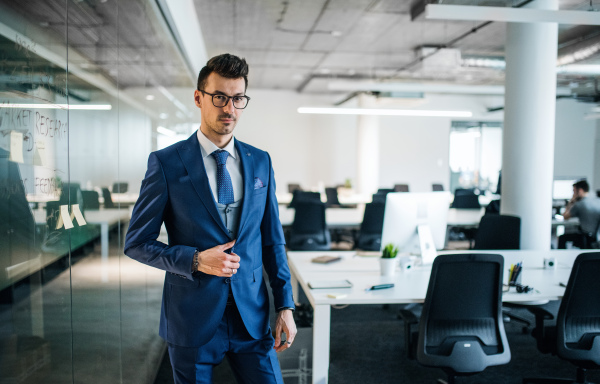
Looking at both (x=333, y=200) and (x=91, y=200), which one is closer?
(x=91, y=200)

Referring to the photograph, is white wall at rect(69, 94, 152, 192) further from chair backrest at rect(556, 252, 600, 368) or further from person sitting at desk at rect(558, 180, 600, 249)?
person sitting at desk at rect(558, 180, 600, 249)

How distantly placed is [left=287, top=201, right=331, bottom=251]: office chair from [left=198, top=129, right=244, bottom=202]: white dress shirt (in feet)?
13.3

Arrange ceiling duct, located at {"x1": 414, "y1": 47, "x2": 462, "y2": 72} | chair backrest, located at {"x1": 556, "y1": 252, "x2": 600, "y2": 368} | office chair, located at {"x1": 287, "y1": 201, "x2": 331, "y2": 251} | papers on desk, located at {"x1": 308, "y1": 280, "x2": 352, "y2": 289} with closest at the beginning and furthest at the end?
1. chair backrest, located at {"x1": 556, "y1": 252, "x2": 600, "y2": 368}
2. papers on desk, located at {"x1": 308, "y1": 280, "x2": 352, "y2": 289}
3. office chair, located at {"x1": 287, "y1": 201, "x2": 331, "y2": 251}
4. ceiling duct, located at {"x1": 414, "y1": 47, "x2": 462, "y2": 72}

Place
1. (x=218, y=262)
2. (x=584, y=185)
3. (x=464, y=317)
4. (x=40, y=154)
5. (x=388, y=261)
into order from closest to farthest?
(x=40, y=154), (x=218, y=262), (x=464, y=317), (x=388, y=261), (x=584, y=185)

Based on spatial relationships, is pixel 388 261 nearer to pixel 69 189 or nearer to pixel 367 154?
pixel 69 189

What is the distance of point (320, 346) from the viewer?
2557 mm

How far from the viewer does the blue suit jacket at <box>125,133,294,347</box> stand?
1521 millimetres

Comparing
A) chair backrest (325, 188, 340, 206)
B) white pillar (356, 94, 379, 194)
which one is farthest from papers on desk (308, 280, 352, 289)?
white pillar (356, 94, 379, 194)

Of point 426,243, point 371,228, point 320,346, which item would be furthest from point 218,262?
point 371,228

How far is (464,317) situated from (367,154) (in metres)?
9.43

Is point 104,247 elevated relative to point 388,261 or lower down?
elevated

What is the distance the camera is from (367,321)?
4.60m

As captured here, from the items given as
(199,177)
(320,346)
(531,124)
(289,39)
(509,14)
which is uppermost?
(289,39)

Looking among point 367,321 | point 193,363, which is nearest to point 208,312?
point 193,363
